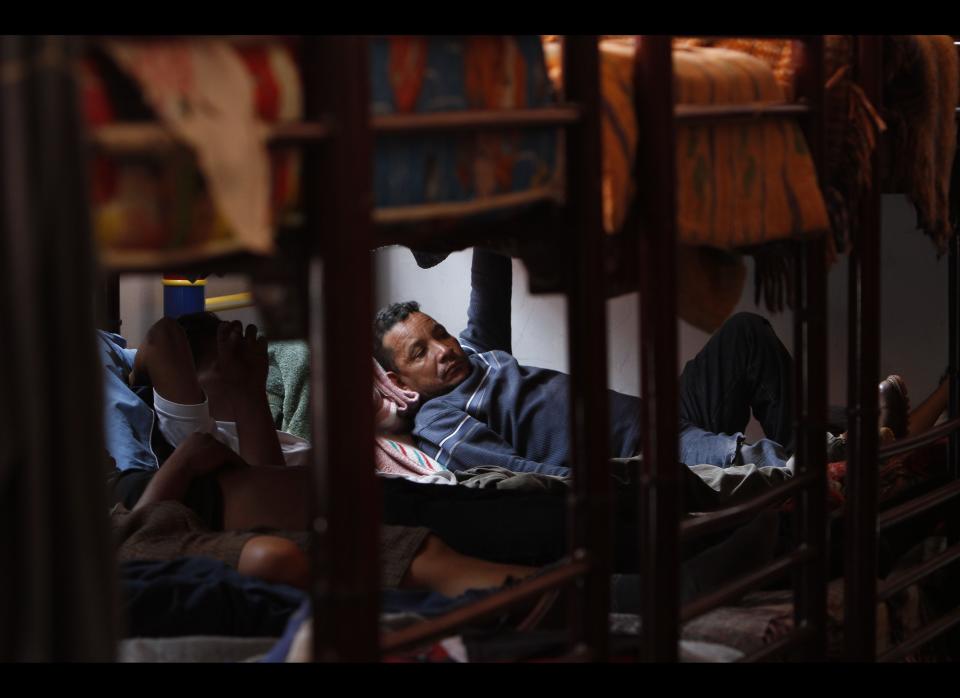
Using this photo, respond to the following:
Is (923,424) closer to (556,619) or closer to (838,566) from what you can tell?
(838,566)

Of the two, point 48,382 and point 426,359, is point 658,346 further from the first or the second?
point 426,359

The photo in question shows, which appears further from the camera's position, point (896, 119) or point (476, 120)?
point (896, 119)

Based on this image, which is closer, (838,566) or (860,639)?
(860,639)

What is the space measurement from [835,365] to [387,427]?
1.84 m

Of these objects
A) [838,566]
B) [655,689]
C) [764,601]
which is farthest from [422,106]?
[838,566]

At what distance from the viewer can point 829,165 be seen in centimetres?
205

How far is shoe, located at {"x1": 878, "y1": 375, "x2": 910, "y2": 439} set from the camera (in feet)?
11.7

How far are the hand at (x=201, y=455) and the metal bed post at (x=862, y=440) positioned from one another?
1334 mm

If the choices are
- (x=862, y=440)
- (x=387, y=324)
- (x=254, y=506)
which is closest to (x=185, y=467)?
(x=254, y=506)

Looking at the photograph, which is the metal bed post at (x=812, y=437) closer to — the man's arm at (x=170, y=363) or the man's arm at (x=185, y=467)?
the man's arm at (x=185, y=467)

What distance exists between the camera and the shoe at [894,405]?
11.7ft

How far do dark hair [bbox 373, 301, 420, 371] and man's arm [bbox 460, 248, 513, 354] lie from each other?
22cm

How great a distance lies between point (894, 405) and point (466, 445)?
127cm

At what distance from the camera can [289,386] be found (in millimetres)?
3824
